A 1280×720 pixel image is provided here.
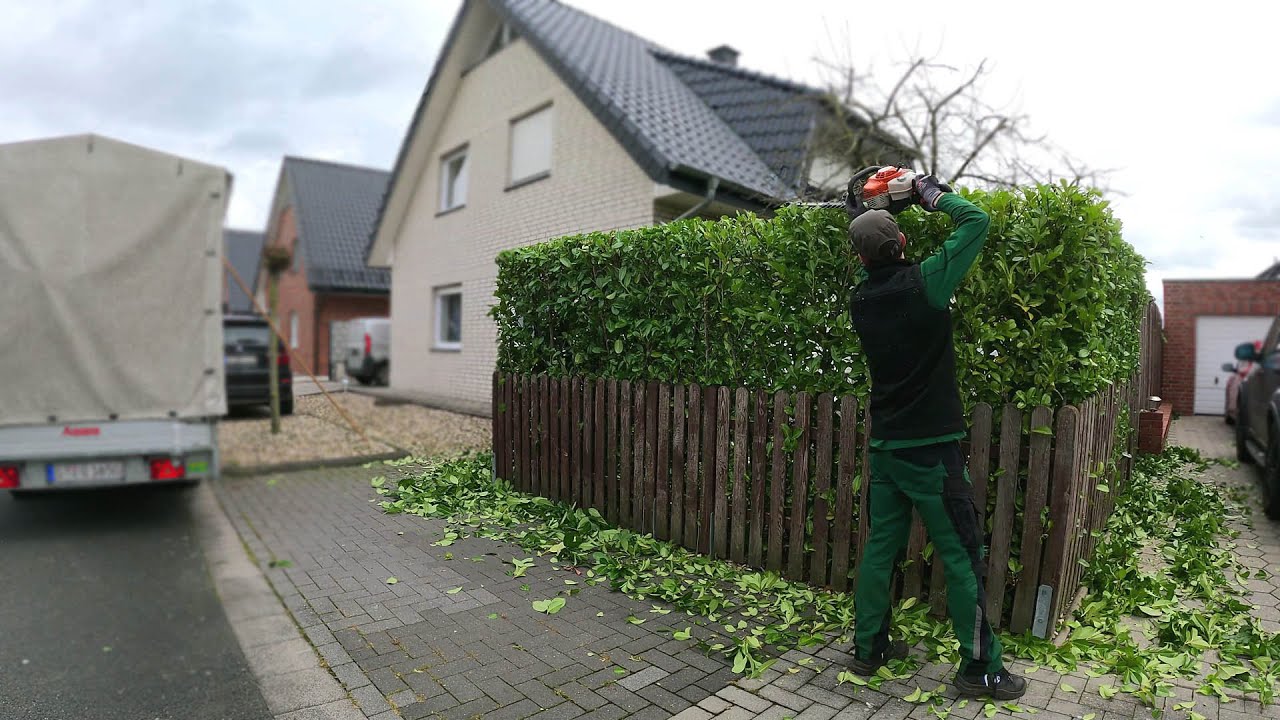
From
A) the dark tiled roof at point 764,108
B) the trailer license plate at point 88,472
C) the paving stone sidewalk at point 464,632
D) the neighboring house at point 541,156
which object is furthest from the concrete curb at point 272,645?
the dark tiled roof at point 764,108

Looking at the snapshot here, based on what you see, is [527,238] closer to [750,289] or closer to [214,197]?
[214,197]

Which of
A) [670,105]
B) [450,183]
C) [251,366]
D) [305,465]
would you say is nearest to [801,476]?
[305,465]

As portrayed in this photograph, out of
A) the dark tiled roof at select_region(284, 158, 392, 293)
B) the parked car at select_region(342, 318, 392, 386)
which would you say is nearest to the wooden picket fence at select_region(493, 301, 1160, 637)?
the parked car at select_region(342, 318, 392, 386)

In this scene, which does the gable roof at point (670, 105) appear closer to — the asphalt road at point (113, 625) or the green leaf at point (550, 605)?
the green leaf at point (550, 605)

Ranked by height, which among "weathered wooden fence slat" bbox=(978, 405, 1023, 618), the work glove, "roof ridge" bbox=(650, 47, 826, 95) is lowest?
"weathered wooden fence slat" bbox=(978, 405, 1023, 618)

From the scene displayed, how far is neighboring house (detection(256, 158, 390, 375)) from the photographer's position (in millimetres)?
21828

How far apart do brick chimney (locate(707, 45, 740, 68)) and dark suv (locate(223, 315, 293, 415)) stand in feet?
42.8

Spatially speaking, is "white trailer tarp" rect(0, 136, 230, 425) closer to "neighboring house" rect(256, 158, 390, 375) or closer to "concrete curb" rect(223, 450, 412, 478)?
"concrete curb" rect(223, 450, 412, 478)

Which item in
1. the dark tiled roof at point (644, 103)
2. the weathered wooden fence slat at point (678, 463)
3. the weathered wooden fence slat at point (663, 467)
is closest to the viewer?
the weathered wooden fence slat at point (678, 463)

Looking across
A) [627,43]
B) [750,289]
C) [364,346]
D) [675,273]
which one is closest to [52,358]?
[675,273]

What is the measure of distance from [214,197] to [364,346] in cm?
1424

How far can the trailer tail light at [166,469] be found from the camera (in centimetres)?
544

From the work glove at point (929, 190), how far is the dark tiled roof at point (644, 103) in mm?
6201

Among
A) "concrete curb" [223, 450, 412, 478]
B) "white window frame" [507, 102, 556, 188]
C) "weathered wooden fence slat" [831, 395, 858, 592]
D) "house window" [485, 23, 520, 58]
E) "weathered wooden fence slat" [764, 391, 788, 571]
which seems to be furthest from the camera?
"house window" [485, 23, 520, 58]
